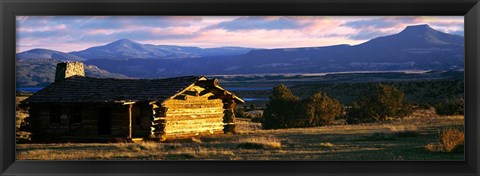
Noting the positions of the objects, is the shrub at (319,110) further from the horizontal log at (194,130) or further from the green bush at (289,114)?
the horizontal log at (194,130)

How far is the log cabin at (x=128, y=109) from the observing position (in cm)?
2172

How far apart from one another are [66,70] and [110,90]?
3394 mm

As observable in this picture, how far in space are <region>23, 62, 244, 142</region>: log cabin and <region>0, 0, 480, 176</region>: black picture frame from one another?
13.3m

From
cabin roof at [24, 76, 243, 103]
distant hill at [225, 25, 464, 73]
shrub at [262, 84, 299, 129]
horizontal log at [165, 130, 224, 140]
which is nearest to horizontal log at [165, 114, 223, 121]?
horizontal log at [165, 130, 224, 140]

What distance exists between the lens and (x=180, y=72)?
54938mm

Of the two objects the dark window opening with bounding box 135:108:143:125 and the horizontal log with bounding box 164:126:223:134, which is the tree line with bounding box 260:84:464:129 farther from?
the dark window opening with bounding box 135:108:143:125

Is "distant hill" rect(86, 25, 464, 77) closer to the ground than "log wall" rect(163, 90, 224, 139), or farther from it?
farther from it

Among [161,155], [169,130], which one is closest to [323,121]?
[169,130]

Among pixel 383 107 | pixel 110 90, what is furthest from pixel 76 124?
Answer: pixel 383 107

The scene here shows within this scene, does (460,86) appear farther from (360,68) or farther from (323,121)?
(323,121)

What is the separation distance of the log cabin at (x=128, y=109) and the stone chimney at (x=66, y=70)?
1.02 metres

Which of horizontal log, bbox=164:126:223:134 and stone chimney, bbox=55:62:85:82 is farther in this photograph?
stone chimney, bbox=55:62:85:82

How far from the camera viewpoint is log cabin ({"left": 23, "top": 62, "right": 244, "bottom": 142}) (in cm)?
2172
